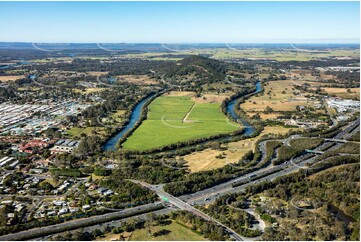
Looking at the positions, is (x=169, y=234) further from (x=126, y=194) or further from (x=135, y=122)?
(x=135, y=122)

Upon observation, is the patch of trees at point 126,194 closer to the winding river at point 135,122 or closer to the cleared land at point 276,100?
the winding river at point 135,122

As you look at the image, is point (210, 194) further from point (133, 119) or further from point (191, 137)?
point (133, 119)

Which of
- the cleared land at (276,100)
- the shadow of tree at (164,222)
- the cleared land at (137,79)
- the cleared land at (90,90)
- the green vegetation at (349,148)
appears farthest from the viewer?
the cleared land at (137,79)

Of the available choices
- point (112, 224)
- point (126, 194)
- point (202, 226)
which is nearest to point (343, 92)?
point (126, 194)

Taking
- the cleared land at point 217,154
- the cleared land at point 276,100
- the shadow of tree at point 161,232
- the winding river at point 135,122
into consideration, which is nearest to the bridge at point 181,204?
the shadow of tree at point 161,232

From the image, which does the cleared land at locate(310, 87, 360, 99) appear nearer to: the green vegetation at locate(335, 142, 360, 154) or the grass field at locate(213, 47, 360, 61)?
the green vegetation at locate(335, 142, 360, 154)

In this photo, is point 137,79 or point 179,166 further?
point 137,79

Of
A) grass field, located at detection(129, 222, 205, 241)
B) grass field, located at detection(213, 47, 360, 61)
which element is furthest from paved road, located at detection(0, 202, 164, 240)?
grass field, located at detection(213, 47, 360, 61)
